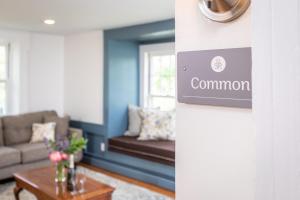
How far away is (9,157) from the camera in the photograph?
3.67m

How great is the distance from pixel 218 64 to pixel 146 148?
3.28 metres

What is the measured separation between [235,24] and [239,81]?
131 mm

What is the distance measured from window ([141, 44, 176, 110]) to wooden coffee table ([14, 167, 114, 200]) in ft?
6.80

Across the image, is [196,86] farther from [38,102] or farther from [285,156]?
[38,102]

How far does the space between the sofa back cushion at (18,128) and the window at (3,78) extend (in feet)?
1.94

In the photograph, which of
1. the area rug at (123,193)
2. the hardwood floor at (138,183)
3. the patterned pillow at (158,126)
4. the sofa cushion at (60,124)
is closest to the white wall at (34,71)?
the sofa cushion at (60,124)

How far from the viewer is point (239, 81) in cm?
65

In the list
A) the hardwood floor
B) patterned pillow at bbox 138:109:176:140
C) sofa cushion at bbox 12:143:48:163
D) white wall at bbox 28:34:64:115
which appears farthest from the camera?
white wall at bbox 28:34:64:115

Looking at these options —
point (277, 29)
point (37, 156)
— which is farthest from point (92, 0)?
point (277, 29)

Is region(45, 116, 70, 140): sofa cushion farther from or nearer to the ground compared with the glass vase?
farther from the ground

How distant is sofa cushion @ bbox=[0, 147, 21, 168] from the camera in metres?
3.61

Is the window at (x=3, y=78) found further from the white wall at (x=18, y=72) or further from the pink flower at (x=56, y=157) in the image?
the pink flower at (x=56, y=157)

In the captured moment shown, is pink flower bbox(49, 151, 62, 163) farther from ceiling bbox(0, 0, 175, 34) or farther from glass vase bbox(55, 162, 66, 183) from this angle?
ceiling bbox(0, 0, 175, 34)

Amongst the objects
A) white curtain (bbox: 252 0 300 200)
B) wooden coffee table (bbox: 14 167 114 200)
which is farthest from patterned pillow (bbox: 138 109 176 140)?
white curtain (bbox: 252 0 300 200)
